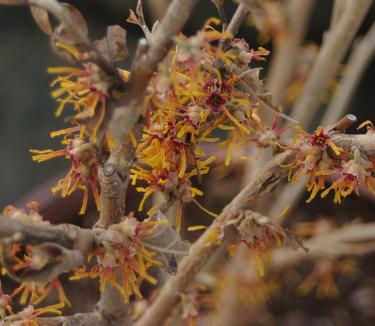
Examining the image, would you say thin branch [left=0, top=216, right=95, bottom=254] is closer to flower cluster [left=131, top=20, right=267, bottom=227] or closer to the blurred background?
flower cluster [left=131, top=20, right=267, bottom=227]

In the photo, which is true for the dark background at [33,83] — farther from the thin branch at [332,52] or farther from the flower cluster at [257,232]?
the flower cluster at [257,232]

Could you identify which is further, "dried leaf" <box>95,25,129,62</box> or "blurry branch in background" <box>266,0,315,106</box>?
"blurry branch in background" <box>266,0,315,106</box>

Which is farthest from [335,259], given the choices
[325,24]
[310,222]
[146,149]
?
[146,149]

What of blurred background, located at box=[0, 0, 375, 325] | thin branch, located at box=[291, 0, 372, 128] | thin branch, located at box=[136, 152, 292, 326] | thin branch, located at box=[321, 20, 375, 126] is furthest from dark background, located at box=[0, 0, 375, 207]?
thin branch, located at box=[136, 152, 292, 326]

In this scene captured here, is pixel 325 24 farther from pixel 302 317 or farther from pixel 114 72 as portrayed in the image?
pixel 114 72

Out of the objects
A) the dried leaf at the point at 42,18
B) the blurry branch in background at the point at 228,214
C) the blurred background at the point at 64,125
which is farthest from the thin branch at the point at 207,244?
the blurred background at the point at 64,125
